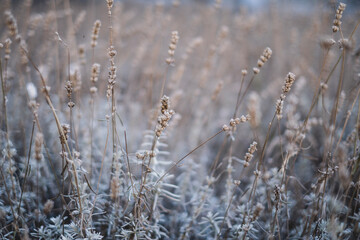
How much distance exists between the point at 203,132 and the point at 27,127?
1.56 meters

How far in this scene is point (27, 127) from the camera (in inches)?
78.9

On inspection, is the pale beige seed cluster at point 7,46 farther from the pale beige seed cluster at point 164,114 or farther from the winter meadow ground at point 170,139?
the pale beige seed cluster at point 164,114

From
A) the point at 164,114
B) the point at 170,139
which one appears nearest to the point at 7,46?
the point at 164,114

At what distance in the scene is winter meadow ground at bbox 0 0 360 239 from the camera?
105 centimetres

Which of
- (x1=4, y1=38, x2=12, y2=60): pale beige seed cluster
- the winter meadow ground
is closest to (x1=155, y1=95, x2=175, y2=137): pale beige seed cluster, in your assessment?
the winter meadow ground

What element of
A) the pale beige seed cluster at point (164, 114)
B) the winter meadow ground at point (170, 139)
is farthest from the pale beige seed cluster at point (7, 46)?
the pale beige seed cluster at point (164, 114)

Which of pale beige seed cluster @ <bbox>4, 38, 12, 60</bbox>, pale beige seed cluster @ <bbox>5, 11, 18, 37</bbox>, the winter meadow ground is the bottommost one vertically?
the winter meadow ground

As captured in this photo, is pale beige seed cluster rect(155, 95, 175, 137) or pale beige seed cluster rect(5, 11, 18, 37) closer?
pale beige seed cluster rect(155, 95, 175, 137)

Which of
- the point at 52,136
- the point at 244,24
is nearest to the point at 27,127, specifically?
Result: the point at 52,136

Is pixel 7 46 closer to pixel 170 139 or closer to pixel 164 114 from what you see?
pixel 164 114

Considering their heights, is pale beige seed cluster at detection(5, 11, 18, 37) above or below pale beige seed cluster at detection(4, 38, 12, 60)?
above

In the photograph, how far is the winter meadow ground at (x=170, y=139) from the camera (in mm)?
1055

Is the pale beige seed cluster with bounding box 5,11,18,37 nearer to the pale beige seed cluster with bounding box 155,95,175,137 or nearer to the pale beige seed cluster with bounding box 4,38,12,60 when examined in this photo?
the pale beige seed cluster with bounding box 4,38,12,60

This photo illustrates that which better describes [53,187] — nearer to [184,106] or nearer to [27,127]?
[27,127]
